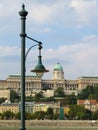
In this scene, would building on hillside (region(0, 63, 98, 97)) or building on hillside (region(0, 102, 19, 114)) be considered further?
building on hillside (region(0, 63, 98, 97))

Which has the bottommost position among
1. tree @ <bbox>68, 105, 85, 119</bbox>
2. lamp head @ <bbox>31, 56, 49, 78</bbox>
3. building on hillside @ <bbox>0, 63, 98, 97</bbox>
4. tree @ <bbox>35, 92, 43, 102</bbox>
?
lamp head @ <bbox>31, 56, 49, 78</bbox>

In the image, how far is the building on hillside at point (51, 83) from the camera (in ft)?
375

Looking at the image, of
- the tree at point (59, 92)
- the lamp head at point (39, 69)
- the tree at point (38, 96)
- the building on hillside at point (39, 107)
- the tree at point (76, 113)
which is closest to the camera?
the lamp head at point (39, 69)

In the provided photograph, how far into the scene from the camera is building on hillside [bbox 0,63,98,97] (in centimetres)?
11419

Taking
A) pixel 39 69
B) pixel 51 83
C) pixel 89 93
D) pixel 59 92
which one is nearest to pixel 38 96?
pixel 59 92

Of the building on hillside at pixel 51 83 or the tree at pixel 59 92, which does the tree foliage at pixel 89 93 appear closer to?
the tree at pixel 59 92

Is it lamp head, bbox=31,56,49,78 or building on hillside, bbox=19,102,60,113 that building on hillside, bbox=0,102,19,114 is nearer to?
building on hillside, bbox=19,102,60,113

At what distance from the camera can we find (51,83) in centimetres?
12400

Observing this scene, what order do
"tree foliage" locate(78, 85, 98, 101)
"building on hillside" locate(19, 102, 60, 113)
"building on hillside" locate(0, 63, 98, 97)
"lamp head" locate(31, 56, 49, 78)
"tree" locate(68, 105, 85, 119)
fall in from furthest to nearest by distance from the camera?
"building on hillside" locate(0, 63, 98, 97)
"tree foliage" locate(78, 85, 98, 101)
"building on hillside" locate(19, 102, 60, 113)
"tree" locate(68, 105, 85, 119)
"lamp head" locate(31, 56, 49, 78)

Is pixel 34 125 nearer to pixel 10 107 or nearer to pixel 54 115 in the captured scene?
pixel 54 115

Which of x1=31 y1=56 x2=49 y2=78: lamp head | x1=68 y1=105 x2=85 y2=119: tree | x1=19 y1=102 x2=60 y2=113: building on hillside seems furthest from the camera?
x1=19 y1=102 x2=60 y2=113: building on hillside

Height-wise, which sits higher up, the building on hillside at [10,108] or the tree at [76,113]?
the building on hillside at [10,108]

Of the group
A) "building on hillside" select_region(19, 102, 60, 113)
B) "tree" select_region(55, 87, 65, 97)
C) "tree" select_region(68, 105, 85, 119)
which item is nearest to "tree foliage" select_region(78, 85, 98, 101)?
"tree" select_region(55, 87, 65, 97)

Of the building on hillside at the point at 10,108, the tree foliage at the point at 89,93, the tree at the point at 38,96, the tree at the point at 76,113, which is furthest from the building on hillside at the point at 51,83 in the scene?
the tree at the point at 76,113
